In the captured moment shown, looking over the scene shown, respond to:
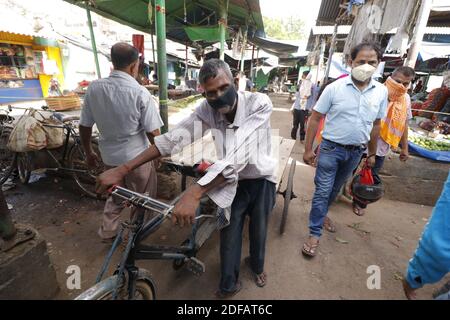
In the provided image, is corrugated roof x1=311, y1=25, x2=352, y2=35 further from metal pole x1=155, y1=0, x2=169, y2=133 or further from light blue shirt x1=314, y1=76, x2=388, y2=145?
metal pole x1=155, y1=0, x2=169, y2=133

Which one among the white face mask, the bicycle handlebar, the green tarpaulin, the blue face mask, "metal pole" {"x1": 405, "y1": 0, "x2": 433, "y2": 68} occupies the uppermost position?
the green tarpaulin

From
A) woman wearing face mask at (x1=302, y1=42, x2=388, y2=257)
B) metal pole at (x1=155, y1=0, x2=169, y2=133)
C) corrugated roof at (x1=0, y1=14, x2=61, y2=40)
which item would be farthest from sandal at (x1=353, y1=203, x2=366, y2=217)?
corrugated roof at (x1=0, y1=14, x2=61, y2=40)

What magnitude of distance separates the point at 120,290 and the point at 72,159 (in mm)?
3082

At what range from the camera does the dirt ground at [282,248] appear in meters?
2.41

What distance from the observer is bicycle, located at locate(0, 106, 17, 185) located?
13.2 feet

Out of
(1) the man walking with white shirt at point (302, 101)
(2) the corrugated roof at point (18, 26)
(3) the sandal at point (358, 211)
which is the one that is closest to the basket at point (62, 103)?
(1) the man walking with white shirt at point (302, 101)

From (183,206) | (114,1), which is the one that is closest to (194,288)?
(183,206)

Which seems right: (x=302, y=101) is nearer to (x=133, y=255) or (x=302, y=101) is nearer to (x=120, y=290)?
(x=133, y=255)

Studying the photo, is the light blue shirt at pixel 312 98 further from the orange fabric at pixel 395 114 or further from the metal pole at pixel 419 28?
the orange fabric at pixel 395 114

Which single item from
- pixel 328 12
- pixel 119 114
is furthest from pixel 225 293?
pixel 328 12

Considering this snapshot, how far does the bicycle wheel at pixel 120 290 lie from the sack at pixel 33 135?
2.92m

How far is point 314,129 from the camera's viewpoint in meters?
2.77

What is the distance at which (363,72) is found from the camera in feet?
8.25

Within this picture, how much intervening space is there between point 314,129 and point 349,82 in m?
0.60
